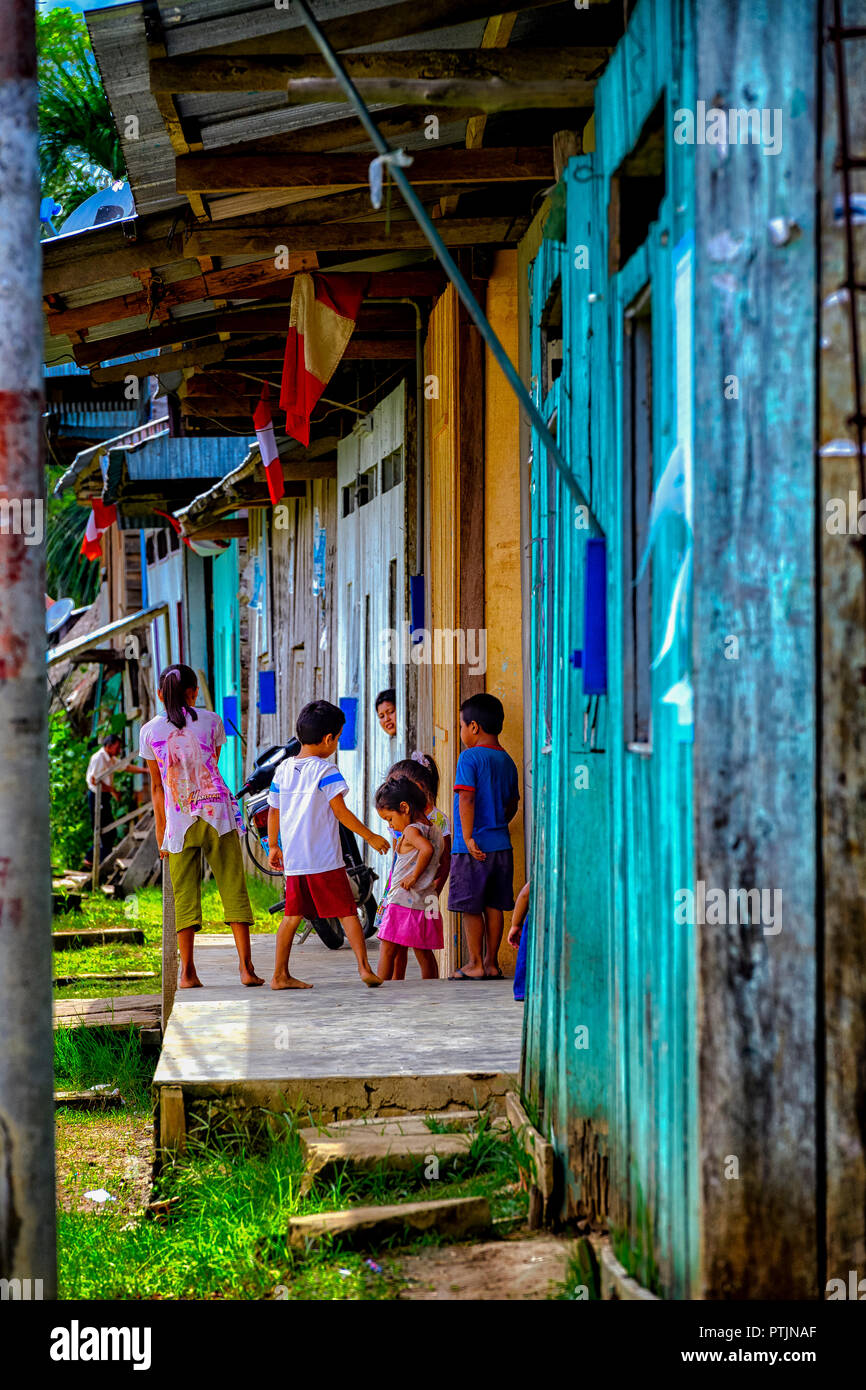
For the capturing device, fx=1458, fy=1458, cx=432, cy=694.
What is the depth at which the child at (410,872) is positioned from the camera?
7379 millimetres

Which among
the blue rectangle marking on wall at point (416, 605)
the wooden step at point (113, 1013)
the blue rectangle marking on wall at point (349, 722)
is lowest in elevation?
the wooden step at point (113, 1013)

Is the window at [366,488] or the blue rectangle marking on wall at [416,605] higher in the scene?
the window at [366,488]

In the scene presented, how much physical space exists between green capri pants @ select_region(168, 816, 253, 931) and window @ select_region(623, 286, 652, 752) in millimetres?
4138

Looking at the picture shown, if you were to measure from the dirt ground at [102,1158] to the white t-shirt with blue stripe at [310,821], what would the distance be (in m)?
1.44

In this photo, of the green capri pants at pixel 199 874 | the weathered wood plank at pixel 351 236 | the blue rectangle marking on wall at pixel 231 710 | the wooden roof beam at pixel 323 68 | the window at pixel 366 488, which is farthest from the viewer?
the blue rectangle marking on wall at pixel 231 710

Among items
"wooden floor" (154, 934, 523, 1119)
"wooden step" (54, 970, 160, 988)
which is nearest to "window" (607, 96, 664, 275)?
"wooden floor" (154, 934, 523, 1119)

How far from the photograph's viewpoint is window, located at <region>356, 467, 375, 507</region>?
11.4 metres

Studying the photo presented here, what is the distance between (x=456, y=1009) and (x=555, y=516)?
2.67 metres

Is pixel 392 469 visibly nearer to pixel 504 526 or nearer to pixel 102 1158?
pixel 504 526

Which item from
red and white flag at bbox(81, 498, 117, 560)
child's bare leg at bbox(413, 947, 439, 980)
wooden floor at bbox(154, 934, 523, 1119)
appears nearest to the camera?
wooden floor at bbox(154, 934, 523, 1119)

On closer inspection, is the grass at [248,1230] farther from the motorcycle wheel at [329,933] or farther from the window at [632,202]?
the motorcycle wheel at [329,933]

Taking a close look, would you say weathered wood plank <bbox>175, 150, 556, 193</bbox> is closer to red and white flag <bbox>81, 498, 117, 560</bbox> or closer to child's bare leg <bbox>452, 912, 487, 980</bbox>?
child's bare leg <bbox>452, 912, 487, 980</bbox>

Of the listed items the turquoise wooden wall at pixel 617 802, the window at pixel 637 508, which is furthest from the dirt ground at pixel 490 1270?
the window at pixel 637 508
